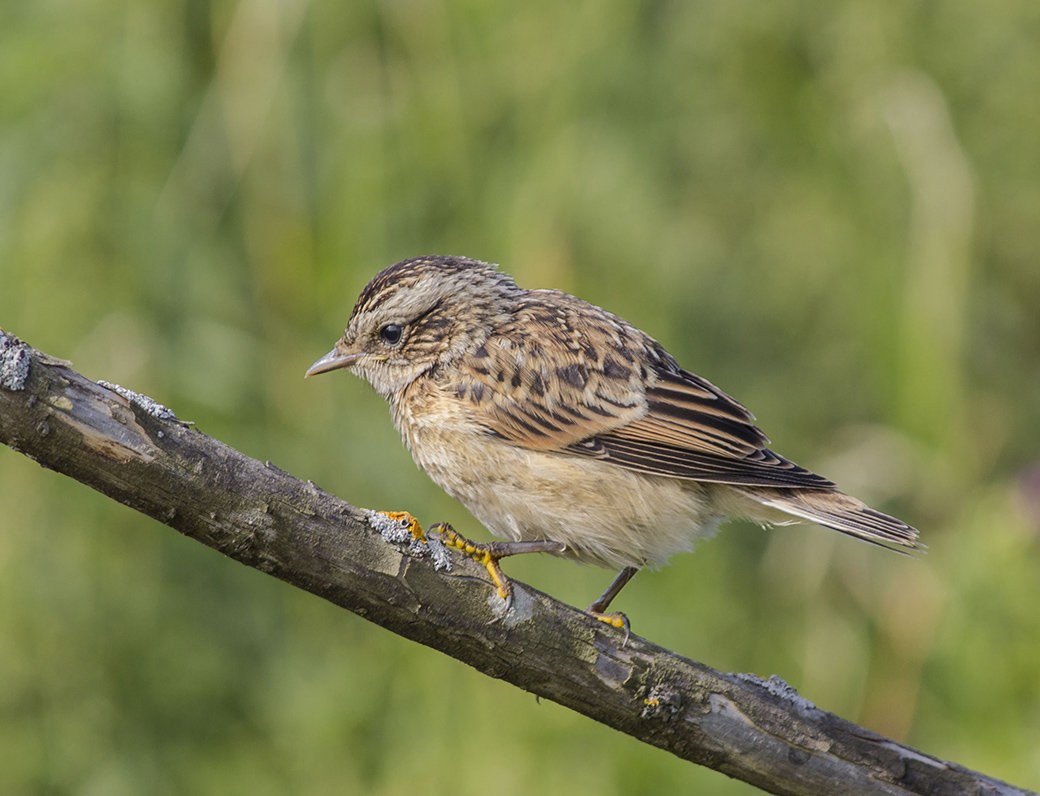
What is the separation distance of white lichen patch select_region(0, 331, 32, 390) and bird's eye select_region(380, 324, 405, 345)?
214 centimetres

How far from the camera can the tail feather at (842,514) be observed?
381 cm

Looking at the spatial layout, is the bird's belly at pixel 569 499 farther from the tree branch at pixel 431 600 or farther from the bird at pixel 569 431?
the tree branch at pixel 431 600

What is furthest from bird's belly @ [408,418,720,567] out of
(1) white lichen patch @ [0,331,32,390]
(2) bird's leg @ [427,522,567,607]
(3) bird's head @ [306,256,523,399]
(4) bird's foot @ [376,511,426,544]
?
(1) white lichen patch @ [0,331,32,390]

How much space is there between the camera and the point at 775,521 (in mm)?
4316

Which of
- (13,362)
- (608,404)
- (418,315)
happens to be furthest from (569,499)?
(13,362)

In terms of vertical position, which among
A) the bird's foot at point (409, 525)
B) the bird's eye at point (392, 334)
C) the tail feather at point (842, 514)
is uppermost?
the bird's eye at point (392, 334)

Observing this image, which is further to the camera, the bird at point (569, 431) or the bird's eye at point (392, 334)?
the bird's eye at point (392, 334)

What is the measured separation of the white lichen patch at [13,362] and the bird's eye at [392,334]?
7.01 ft

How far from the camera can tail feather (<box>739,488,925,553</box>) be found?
3.81 m

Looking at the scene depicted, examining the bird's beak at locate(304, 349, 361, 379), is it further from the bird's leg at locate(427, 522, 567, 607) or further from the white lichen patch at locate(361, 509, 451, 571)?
the white lichen patch at locate(361, 509, 451, 571)

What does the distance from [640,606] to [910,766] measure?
2479 mm

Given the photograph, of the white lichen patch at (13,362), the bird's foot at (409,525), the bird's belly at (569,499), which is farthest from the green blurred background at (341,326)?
the white lichen patch at (13,362)

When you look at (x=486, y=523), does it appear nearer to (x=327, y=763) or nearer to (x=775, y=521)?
(x=775, y=521)

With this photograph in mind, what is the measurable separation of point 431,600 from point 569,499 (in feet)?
3.59
